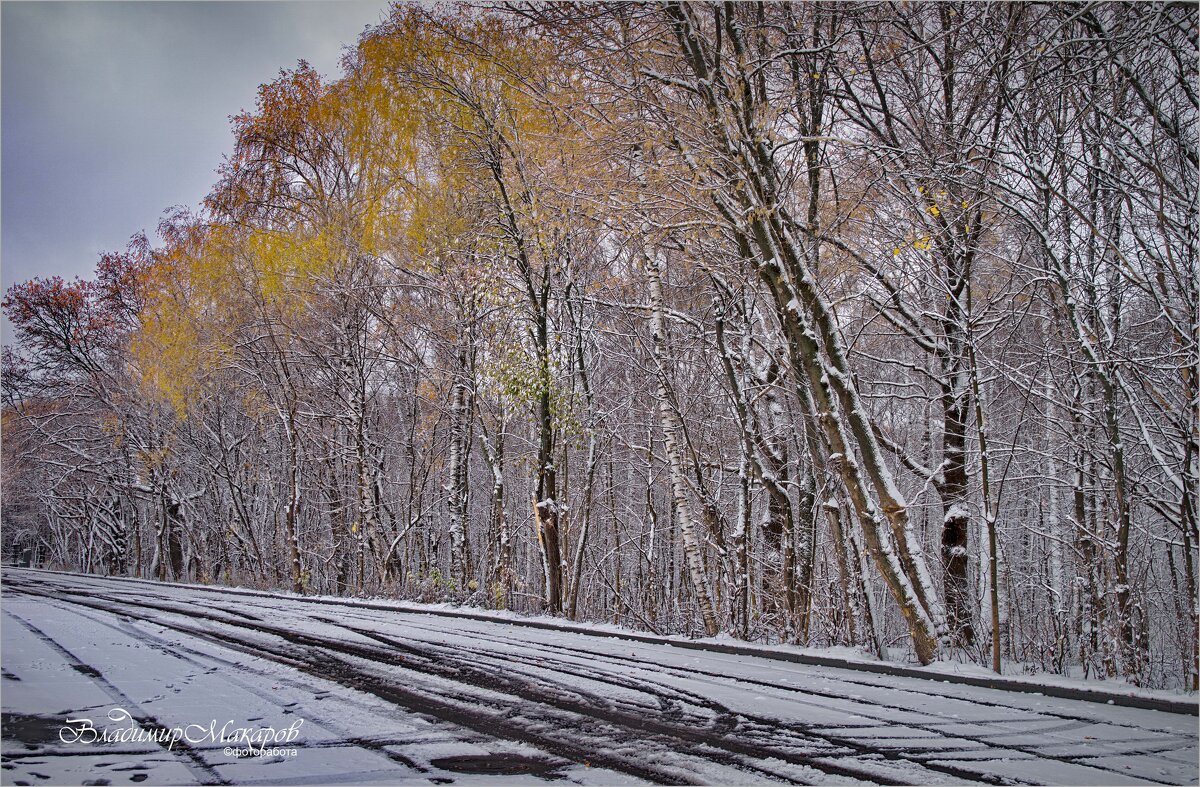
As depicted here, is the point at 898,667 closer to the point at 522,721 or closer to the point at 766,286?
the point at 522,721

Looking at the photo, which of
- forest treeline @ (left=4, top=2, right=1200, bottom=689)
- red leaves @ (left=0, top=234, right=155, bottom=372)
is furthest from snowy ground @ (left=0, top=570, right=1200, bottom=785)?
red leaves @ (left=0, top=234, right=155, bottom=372)

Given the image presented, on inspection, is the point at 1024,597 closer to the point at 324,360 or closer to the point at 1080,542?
the point at 1080,542

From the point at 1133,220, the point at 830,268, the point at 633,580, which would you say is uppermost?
the point at 830,268

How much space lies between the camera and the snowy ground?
3.12 metres

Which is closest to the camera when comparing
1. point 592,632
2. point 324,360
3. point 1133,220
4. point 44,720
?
point 44,720

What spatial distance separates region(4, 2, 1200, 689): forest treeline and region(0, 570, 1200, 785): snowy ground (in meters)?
1.65

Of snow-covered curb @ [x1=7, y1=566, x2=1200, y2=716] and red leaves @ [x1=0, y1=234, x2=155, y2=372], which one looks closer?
snow-covered curb @ [x1=7, y1=566, x2=1200, y2=716]

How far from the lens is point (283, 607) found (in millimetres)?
10281

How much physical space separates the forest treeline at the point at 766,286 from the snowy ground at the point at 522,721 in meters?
1.65

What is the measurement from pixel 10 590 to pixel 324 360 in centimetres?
693

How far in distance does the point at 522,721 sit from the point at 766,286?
215 inches

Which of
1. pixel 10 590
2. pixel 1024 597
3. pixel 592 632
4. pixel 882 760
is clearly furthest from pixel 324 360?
pixel 1024 597

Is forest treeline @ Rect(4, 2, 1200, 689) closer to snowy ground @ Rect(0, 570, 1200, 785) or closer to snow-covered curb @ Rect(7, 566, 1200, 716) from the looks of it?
snow-covered curb @ Rect(7, 566, 1200, 716)

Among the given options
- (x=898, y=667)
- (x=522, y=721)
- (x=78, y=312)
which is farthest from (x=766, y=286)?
(x=78, y=312)
